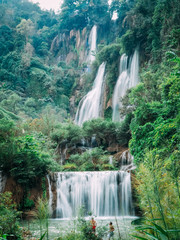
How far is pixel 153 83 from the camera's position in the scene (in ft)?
55.1

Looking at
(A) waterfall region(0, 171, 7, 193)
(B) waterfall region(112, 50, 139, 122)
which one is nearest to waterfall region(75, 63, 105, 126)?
(B) waterfall region(112, 50, 139, 122)

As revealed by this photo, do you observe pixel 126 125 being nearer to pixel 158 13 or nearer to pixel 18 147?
pixel 18 147

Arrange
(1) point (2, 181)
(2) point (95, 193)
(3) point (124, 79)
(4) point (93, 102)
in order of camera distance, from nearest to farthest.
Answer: (1) point (2, 181), (2) point (95, 193), (3) point (124, 79), (4) point (93, 102)

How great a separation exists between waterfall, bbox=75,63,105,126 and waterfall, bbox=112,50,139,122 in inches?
120

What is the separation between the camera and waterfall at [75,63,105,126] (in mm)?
30484

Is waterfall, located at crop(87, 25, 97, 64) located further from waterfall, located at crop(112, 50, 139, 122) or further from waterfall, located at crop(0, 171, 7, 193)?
waterfall, located at crop(0, 171, 7, 193)

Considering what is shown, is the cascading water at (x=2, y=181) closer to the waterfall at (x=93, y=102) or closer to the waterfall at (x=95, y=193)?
the waterfall at (x=95, y=193)

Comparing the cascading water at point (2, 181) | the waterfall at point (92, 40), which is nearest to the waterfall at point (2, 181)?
the cascading water at point (2, 181)

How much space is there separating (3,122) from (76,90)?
28.1m

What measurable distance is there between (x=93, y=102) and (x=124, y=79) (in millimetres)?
6153

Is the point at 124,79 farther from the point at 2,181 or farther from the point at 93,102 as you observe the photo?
the point at 2,181

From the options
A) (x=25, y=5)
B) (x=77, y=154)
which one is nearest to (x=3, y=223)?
(x=77, y=154)

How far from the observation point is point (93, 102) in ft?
103

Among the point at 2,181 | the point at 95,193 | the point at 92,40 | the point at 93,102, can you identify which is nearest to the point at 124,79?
the point at 93,102
